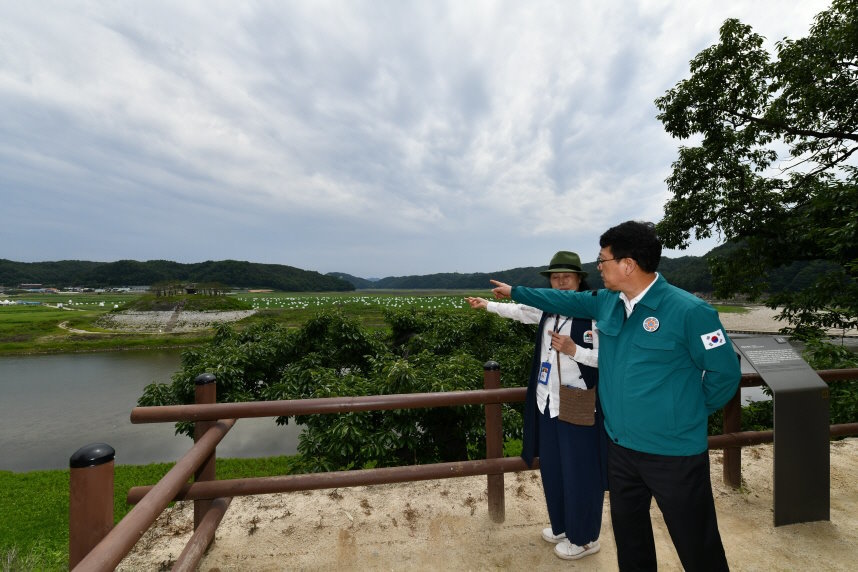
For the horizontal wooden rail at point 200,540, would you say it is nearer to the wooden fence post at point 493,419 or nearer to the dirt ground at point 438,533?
the dirt ground at point 438,533

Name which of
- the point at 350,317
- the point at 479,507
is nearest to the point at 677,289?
the point at 479,507

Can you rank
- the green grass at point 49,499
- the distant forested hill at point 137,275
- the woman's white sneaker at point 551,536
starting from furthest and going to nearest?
the distant forested hill at point 137,275 → the green grass at point 49,499 → the woman's white sneaker at point 551,536

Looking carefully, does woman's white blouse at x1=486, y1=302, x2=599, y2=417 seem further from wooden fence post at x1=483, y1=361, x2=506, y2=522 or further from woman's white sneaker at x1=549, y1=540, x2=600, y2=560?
woman's white sneaker at x1=549, y1=540, x2=600, y2=560

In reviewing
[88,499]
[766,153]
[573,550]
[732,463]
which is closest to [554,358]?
[573,550]

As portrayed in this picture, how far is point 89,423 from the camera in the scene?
17906 millimetres

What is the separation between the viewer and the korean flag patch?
5.24 ft

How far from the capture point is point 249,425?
1727 centimetres

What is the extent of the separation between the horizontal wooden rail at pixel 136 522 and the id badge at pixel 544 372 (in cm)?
206

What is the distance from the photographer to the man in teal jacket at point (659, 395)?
1.64 meters

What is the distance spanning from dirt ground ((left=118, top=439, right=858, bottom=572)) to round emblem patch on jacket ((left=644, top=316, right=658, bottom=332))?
180 centimetres

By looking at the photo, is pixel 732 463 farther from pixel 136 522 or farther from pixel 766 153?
pixel 766 153

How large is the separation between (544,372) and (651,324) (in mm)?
898

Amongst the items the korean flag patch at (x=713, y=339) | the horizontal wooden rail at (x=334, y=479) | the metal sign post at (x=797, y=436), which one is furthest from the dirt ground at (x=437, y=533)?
the korean flag patch at (x=713, y=339)

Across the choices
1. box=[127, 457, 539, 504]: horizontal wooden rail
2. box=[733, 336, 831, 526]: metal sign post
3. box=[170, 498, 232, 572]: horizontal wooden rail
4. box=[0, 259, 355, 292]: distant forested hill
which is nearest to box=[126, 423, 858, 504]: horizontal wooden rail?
box=[127, 457, 539, 504]: horizontal wooden rail
